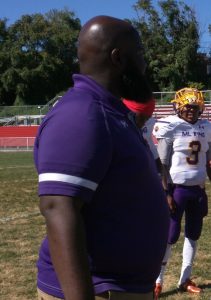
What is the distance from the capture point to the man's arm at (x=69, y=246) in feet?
6.09


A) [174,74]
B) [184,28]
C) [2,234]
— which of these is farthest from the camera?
[184,28]

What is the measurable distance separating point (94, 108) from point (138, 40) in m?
0.36

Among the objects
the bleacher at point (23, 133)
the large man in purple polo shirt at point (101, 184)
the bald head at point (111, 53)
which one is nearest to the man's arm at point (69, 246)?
the large man in purple polo shirt at point (101, 184)

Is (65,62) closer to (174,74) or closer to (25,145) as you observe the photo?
(174,74)

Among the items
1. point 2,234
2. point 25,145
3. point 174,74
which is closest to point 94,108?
point 2,234

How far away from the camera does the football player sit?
18.2 ft

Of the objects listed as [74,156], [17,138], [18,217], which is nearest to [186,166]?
[74,156]

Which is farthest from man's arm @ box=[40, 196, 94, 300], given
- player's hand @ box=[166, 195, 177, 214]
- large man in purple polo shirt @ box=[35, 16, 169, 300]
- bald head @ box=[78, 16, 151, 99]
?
player's hand @ box=[166, 195, 177, 214]

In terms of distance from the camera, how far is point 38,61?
5809 cm

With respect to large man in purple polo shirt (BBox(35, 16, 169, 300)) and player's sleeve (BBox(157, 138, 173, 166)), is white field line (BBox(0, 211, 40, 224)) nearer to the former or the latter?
player's sleeve (BBox(157, 138, 173, 166))

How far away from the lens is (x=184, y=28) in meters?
57.9

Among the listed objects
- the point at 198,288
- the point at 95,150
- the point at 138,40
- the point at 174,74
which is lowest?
the point at 198,288

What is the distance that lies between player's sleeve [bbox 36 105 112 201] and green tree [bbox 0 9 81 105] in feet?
179

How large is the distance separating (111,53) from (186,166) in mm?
3649
